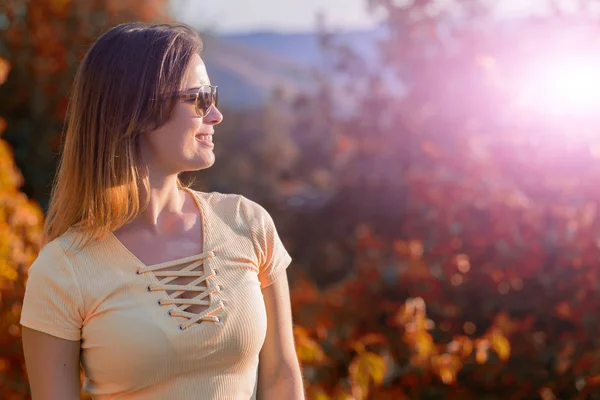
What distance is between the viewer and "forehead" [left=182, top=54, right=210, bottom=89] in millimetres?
1809

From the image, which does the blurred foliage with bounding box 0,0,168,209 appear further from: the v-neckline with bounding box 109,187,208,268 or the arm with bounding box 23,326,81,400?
the arm with bounding box 23,326,81,400

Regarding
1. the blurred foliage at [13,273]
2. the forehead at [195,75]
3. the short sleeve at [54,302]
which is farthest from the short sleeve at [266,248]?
the blurred foliage at [13,273]

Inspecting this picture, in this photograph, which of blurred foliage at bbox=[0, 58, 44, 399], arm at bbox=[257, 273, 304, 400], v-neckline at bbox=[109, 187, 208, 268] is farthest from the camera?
blurred foliage at bbox=[0, 58, 44, 399]

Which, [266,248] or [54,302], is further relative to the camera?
[266,248]

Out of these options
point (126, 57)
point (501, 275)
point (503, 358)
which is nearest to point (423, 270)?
point (501, 275)

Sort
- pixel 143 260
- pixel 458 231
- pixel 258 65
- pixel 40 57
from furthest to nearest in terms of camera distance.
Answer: pixel 258 65
pixel 40 57
pixel 458 231
pixel 143 260

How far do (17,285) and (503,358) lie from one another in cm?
222

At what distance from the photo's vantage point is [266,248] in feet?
6.40

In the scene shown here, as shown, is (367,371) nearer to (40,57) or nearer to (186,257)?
(186,257)

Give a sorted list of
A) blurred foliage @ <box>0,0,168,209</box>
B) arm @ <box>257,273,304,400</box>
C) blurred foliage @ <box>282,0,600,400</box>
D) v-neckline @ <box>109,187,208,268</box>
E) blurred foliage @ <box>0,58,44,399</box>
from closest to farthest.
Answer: v-neckline @ <box>109,187,208,268</box>
arm @ <box>257,273,304,400</box>
blurred foliage @ <box>0,58,44,399</box>
blurred foliage @ <box>282,0,600,400</box>
blurred foliage @ <box>0,0,168,209</box>

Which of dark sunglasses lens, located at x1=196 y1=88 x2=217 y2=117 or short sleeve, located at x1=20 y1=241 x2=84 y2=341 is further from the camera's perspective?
dark sunglasses lens, located at x1=196 y1=88 x2=217 y2=117

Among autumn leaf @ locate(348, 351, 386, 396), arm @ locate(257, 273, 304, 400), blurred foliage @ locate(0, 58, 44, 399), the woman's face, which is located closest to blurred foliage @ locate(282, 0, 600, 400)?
autumn leaf @ locate(348, 351, 386, 396)

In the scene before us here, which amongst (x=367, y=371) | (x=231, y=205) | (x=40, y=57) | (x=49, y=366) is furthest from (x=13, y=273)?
(x=40, y=57)

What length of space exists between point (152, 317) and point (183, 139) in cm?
39
